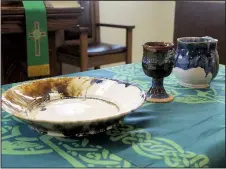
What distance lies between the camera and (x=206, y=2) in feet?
9.23

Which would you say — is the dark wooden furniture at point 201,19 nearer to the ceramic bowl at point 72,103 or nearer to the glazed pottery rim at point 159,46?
the glazed pottery rim at point 159,46

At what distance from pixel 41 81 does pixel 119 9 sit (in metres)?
2.26

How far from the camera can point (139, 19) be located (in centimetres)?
321

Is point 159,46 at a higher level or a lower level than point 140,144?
higher

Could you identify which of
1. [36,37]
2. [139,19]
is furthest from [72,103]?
[139,19]

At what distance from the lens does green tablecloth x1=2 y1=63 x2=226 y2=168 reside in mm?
571

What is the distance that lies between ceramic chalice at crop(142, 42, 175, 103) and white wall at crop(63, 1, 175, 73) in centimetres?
201

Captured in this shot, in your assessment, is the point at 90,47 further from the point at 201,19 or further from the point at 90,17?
the point at 201,19

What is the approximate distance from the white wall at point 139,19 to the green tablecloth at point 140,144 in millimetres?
2165

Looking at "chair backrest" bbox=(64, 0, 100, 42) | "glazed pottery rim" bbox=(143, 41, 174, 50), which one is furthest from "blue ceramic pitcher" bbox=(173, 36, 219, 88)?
"chair backrest" bbox=(64, 0, 100, 42)

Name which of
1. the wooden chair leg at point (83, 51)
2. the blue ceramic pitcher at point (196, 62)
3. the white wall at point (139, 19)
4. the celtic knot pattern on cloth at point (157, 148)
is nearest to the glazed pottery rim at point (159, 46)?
the blue ceramic pitcher at point (196, 62)

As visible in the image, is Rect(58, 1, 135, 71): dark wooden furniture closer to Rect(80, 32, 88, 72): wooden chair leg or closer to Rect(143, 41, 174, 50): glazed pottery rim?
Rect(80, 32, 88, 72): wooden chair leg

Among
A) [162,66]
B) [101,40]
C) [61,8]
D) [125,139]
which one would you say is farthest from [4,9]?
[125,139]

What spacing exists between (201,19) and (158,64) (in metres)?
2.13
